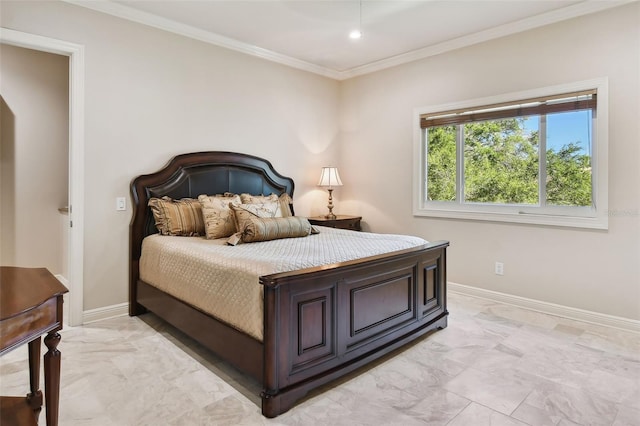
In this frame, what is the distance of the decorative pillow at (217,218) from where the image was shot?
3.14 metres

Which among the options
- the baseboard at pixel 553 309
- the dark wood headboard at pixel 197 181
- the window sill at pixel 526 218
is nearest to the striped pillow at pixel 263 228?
the dark wood headboard at pixel 197 181

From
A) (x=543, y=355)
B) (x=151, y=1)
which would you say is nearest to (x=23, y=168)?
(x=151, y=1)

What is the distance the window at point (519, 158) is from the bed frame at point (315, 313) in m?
1.26

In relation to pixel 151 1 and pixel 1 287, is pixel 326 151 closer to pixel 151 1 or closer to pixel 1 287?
pixel 151 1

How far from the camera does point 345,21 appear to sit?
3477mm

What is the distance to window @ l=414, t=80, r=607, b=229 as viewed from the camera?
319 centimetres

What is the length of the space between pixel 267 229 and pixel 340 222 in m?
1.69

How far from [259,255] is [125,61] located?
2.23m

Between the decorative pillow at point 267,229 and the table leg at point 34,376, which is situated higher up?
the decorative pillow at point 267,229

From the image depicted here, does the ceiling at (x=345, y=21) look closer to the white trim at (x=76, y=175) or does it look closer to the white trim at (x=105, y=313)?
the white trim at (x=76, y=175)

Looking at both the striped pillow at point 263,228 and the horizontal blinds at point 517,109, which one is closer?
the striped pillow at point 263,228

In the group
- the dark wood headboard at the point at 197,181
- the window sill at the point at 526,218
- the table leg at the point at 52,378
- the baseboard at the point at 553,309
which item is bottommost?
the baseboard at the point at 553,309

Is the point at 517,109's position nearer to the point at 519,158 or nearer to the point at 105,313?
the point at 519,158

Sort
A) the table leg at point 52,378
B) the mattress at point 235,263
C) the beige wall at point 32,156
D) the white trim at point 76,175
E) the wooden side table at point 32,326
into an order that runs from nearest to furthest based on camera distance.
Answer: the wooden side table at point 32,326 < the table leg at point 52,378 < the mattress at point 235,263 < the white trim at point 76,175 < the beige wall at point 32,156
